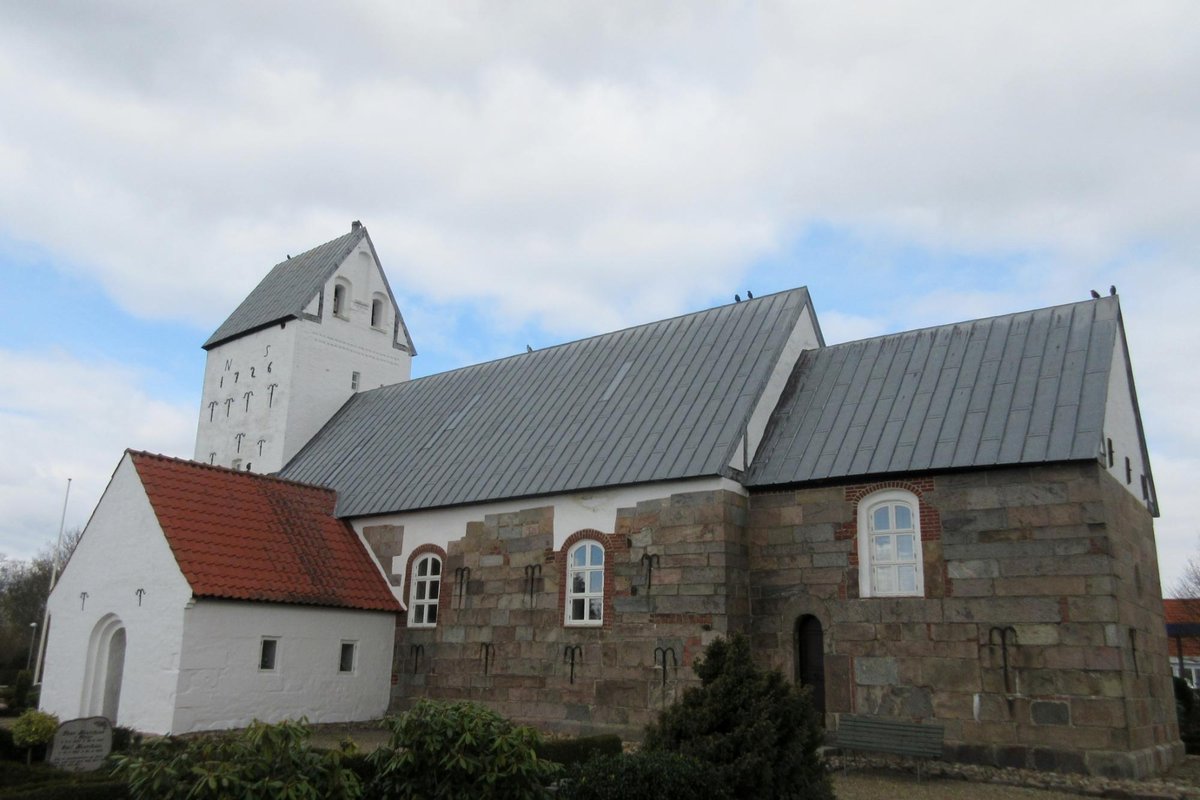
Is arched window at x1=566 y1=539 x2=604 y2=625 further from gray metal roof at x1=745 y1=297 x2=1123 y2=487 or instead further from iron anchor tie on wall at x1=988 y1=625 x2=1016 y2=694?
iron anchor tie on wall at x1=988 y1=625 x2=1016 y2=694

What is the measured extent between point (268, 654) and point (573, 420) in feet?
20.4

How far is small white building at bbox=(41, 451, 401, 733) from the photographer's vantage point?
1408 centimetres

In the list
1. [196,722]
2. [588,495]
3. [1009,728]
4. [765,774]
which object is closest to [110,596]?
[196,722]

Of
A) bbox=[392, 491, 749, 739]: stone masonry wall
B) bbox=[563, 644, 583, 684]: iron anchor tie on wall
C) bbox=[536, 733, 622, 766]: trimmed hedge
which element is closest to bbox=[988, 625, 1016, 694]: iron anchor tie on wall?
bbox=[392, 491, 749, 739]: stone masonry wall

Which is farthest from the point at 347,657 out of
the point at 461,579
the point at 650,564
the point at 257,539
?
the point at 650,564

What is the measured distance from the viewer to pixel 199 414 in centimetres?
2609

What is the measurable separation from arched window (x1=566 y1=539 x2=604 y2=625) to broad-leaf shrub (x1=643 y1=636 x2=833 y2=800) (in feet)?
18.7

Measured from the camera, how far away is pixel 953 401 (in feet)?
44.8

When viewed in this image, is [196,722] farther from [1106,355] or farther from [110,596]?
[1106,355]

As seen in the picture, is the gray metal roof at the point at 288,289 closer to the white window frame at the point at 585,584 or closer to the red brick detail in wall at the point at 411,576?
the red brick detail in wall at the point at 411,576

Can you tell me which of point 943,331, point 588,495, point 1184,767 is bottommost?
point 1184,767

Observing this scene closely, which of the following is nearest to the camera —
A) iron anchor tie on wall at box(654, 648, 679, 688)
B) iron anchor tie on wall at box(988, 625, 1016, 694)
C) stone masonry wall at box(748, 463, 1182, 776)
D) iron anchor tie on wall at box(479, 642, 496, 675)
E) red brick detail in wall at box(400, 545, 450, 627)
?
stone masonry wall at box(748, 463, 1182, 776)

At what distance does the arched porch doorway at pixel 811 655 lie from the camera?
43.0 feet

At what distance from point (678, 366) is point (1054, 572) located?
24.0ft
